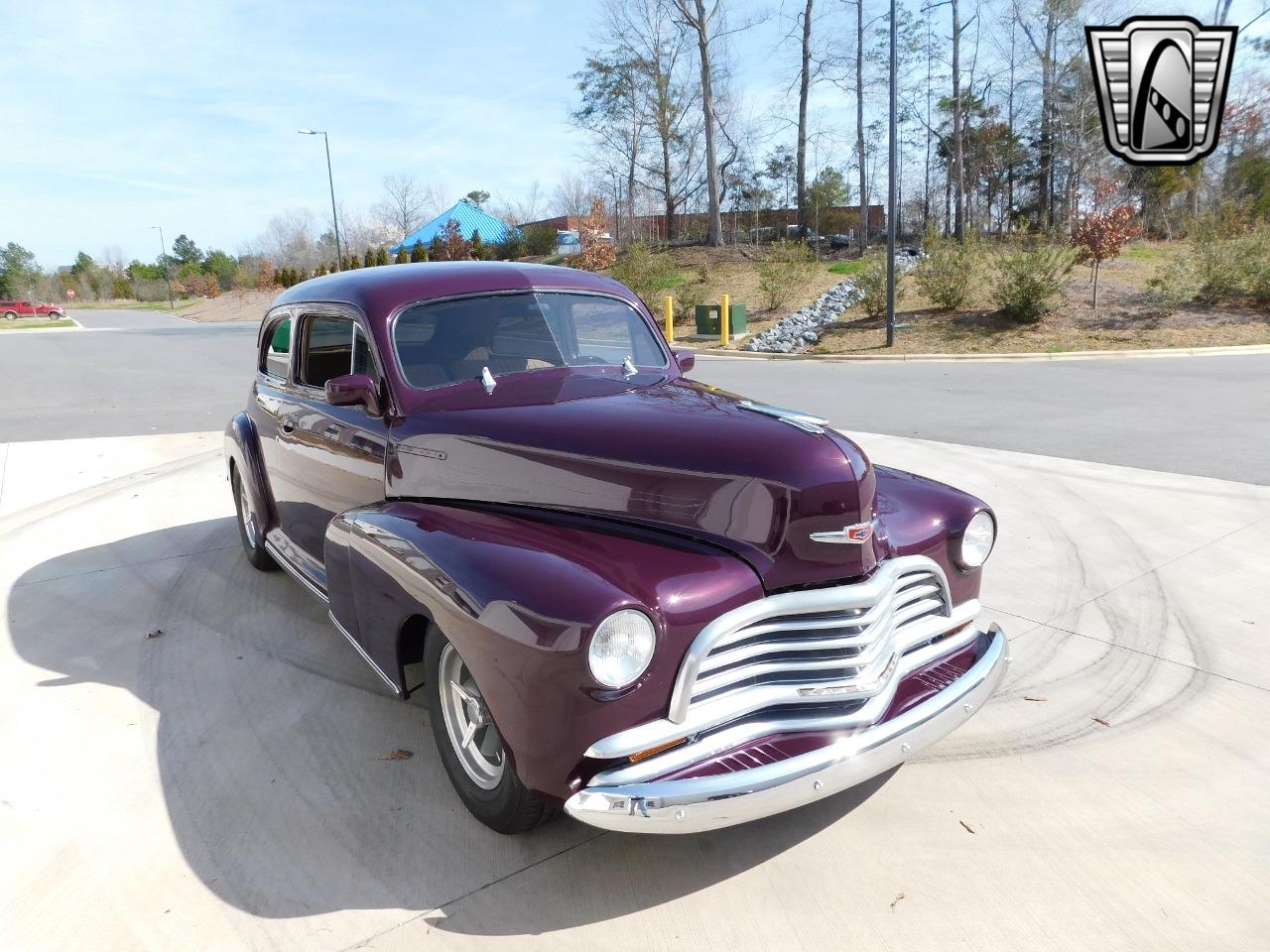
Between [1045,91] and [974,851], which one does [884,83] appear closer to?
[1045,91]

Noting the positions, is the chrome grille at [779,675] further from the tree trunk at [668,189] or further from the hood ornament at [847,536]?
the tree trunk at [668,189]

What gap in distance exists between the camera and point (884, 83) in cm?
3609

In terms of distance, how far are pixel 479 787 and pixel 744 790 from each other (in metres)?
0.96

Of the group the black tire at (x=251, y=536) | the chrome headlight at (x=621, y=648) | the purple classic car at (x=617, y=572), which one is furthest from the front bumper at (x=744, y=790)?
the black tire at (x=251, y=536)

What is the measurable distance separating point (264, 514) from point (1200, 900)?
14.6 ft

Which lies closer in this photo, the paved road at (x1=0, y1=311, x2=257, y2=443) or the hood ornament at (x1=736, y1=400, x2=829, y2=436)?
the hood ornament at (x1=736, y1=400, x2=829, y2=436)

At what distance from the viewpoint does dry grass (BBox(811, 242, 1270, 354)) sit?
54.9ft

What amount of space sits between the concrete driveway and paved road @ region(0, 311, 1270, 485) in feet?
11.6

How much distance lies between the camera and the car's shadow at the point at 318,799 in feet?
8.19

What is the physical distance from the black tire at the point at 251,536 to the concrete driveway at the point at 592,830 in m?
0.42

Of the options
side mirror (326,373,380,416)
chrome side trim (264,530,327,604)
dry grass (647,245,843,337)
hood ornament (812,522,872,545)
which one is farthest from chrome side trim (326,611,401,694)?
dry grass (647,245,843,337)

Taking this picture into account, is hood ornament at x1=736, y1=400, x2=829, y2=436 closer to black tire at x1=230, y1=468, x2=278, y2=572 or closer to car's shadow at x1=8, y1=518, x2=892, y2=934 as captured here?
car's shadow at x1=8, y1=518, x2=892, y2=934

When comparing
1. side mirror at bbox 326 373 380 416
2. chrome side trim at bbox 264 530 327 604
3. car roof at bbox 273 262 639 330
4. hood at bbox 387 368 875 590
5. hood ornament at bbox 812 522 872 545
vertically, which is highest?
car roof at bbox 273 262 639 330

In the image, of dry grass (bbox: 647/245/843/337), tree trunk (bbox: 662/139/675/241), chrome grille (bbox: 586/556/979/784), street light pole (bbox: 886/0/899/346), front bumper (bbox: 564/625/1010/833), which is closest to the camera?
front bumper (bbox: 564/625/1010/833)
